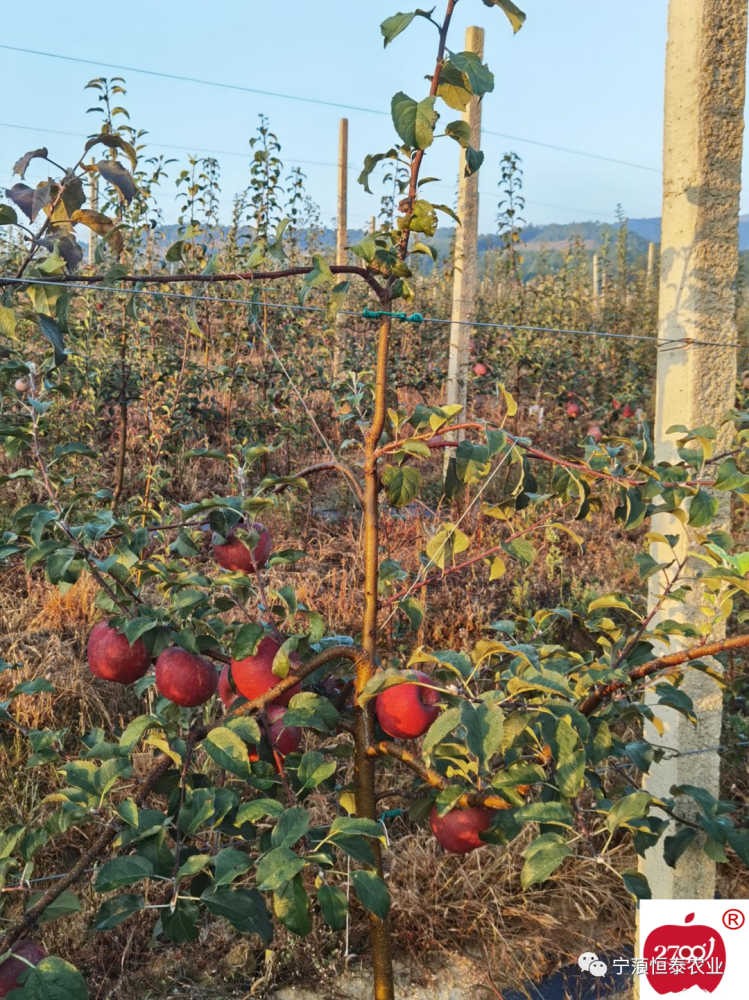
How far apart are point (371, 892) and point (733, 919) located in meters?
1.05

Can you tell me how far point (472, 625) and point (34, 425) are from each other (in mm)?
2130

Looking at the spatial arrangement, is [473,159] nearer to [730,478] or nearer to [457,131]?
[457,131]

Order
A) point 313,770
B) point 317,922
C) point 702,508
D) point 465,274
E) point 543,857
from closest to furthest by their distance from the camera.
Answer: point 543,857 < point 313,770 < point 702,508 < point 317,922 < point 465,274

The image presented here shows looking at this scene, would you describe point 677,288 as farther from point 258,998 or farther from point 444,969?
point 258,998

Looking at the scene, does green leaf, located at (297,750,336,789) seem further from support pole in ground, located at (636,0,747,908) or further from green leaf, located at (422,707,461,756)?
support pole in ground, located at (636,0,747,908)

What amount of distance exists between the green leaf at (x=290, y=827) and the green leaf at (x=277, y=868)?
0.07 feet

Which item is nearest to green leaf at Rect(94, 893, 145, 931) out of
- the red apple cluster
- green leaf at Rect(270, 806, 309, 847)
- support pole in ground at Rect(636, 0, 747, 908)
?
green leaf at Rect(270, 806, 309, 847)

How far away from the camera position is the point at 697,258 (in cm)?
159

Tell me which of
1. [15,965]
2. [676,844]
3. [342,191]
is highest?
[342,191]

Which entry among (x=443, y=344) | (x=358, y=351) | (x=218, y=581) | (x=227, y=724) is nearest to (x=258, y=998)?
(x=227, y=724)

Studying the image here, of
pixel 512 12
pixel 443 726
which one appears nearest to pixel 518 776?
pixel 443 726

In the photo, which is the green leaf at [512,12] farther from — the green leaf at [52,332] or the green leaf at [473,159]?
the green leaf at [52,332]

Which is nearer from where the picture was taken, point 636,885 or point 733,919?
point 636,885

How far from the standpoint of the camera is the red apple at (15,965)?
3.19 ft
